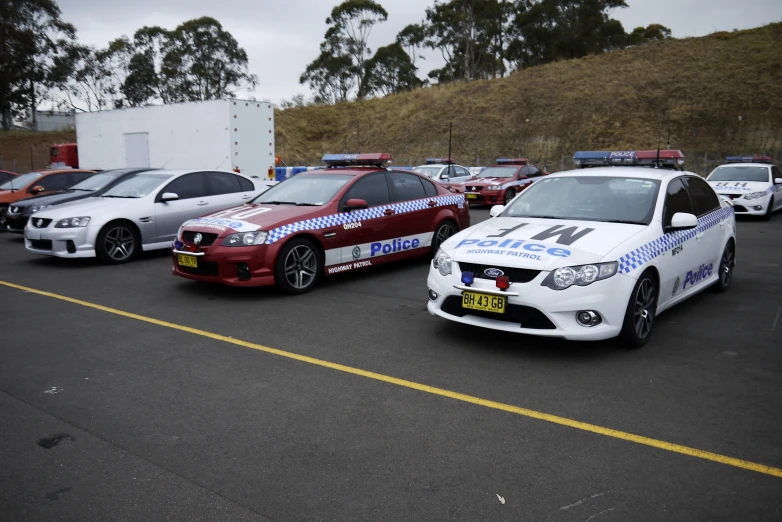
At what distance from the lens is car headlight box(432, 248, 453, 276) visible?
567 cm

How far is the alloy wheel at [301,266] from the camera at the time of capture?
7.59 m

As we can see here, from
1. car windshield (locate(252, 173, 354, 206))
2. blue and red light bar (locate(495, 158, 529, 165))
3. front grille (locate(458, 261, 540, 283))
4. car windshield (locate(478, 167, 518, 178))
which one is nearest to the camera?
front grille (locate(458, 261, 540, 283))

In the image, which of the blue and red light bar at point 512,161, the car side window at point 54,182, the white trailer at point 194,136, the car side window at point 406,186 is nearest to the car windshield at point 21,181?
the car side window at point 54,182

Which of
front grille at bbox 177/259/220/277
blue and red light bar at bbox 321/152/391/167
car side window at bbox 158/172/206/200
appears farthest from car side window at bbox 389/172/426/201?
car side window at bbox 158/172/206/200

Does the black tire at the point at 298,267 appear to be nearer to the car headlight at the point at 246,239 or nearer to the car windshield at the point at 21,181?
the car headlight at the point at 246,239

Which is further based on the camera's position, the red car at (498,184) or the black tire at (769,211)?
the red car at (498,184)

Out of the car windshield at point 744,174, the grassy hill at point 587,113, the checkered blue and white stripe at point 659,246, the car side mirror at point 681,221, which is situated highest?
the grassy hill at point 587,113

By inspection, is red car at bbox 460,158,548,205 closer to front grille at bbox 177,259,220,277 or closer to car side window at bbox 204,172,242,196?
car side window at bbox 204,172,242,196

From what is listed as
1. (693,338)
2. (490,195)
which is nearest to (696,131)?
(490,195)

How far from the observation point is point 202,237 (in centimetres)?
761

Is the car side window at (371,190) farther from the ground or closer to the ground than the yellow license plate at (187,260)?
farther from the ground

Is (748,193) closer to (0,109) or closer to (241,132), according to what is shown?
(241,132)

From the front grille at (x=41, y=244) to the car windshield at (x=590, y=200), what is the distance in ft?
23.2

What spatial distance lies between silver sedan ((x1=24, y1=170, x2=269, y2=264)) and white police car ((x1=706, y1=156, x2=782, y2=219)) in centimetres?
1204
